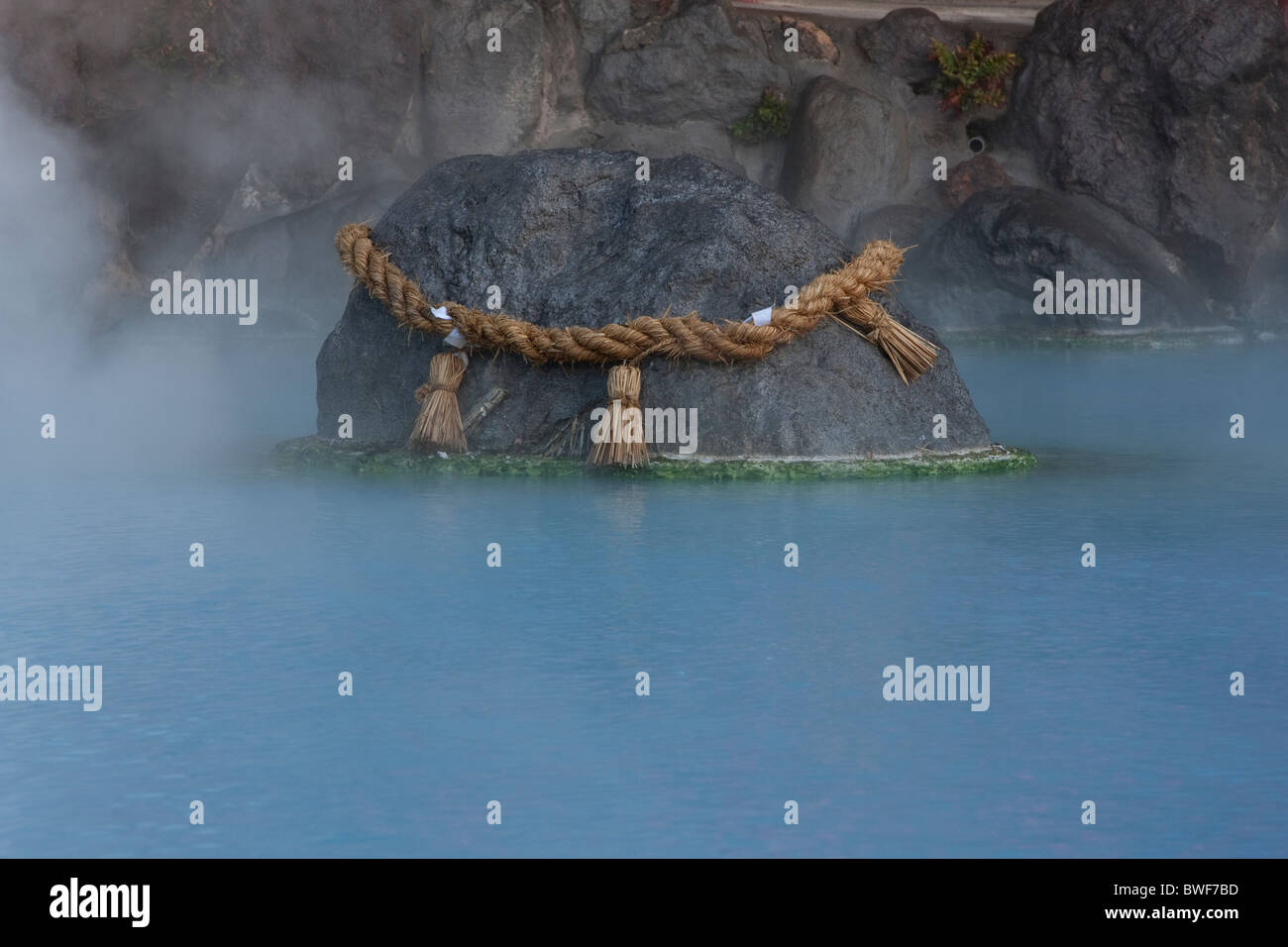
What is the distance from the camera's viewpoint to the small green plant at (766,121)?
17547 millimetres

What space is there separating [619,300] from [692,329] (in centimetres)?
41

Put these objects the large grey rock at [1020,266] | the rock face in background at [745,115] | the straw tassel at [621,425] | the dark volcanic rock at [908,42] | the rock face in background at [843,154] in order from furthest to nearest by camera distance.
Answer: the dark volcanic rock at [908,42] → the rock face in background at [843,154] → the large grey rock at [1020,266] → the rock face in background at [745,115] → the straw tassel at [621,425]

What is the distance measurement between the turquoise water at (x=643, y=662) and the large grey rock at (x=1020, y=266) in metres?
8.25

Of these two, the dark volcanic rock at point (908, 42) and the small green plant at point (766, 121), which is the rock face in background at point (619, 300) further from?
the dark volcanic rock at point (908, 42)

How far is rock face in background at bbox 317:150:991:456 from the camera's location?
6828 mm

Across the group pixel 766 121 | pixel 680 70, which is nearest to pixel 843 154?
pixel 766 121

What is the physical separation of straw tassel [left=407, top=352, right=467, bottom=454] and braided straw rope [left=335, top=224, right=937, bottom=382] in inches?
5.8

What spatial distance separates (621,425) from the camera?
6680 mm

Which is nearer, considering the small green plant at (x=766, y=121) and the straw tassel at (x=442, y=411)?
the straw tassel at (x=442, y=411)

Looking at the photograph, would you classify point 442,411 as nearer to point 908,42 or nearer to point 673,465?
point 673,465

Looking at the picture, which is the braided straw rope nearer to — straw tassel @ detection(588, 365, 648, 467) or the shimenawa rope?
the shimenawa rope

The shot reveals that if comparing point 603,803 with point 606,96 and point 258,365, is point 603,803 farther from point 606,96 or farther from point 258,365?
point 606,96

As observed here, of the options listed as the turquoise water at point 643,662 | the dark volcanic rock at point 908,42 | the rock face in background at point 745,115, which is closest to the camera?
the turquoise water at point 643,662

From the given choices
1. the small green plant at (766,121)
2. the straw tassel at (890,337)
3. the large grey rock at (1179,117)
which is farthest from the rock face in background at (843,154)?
the straw tassel at (890,337)
